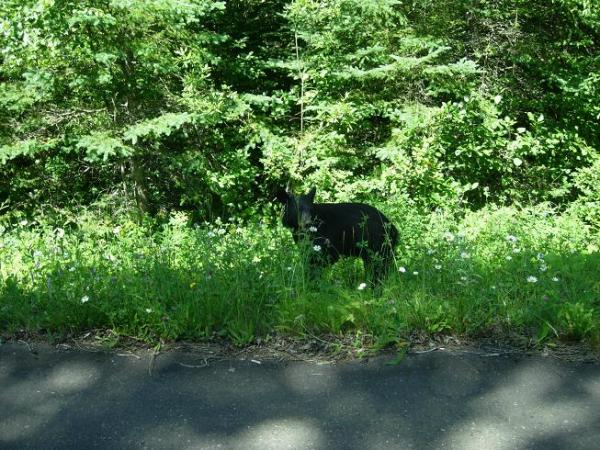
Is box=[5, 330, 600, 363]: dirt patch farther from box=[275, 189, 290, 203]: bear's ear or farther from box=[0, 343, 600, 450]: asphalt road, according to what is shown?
box=[275, 189, 290, 203]: bear's ear

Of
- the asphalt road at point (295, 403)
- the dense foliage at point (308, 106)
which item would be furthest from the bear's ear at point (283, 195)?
the dense foliage at point (308, 106)

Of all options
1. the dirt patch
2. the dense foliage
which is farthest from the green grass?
the dense foliage

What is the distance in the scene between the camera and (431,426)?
3.30m

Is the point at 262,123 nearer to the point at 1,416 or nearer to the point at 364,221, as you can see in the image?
the point at 364,221

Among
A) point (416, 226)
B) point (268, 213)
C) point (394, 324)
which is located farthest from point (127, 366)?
Result: point (268, 213)

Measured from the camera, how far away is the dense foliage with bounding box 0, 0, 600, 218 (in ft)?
32.1

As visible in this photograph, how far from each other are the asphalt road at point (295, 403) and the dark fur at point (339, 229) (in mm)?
1644

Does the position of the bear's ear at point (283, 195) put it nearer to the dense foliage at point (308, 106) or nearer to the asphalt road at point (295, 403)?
the asphalt road at point (295, 403)

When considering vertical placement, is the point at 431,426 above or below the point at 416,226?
above

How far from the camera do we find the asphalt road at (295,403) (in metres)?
3.24

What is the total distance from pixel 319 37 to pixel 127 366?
7857mm

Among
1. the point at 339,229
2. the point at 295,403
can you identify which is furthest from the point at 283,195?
the point at 295,403

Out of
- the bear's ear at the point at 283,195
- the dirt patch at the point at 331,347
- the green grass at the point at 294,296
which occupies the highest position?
the bear's ear at the point at 283,195

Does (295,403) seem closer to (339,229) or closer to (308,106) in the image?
(339,229)
